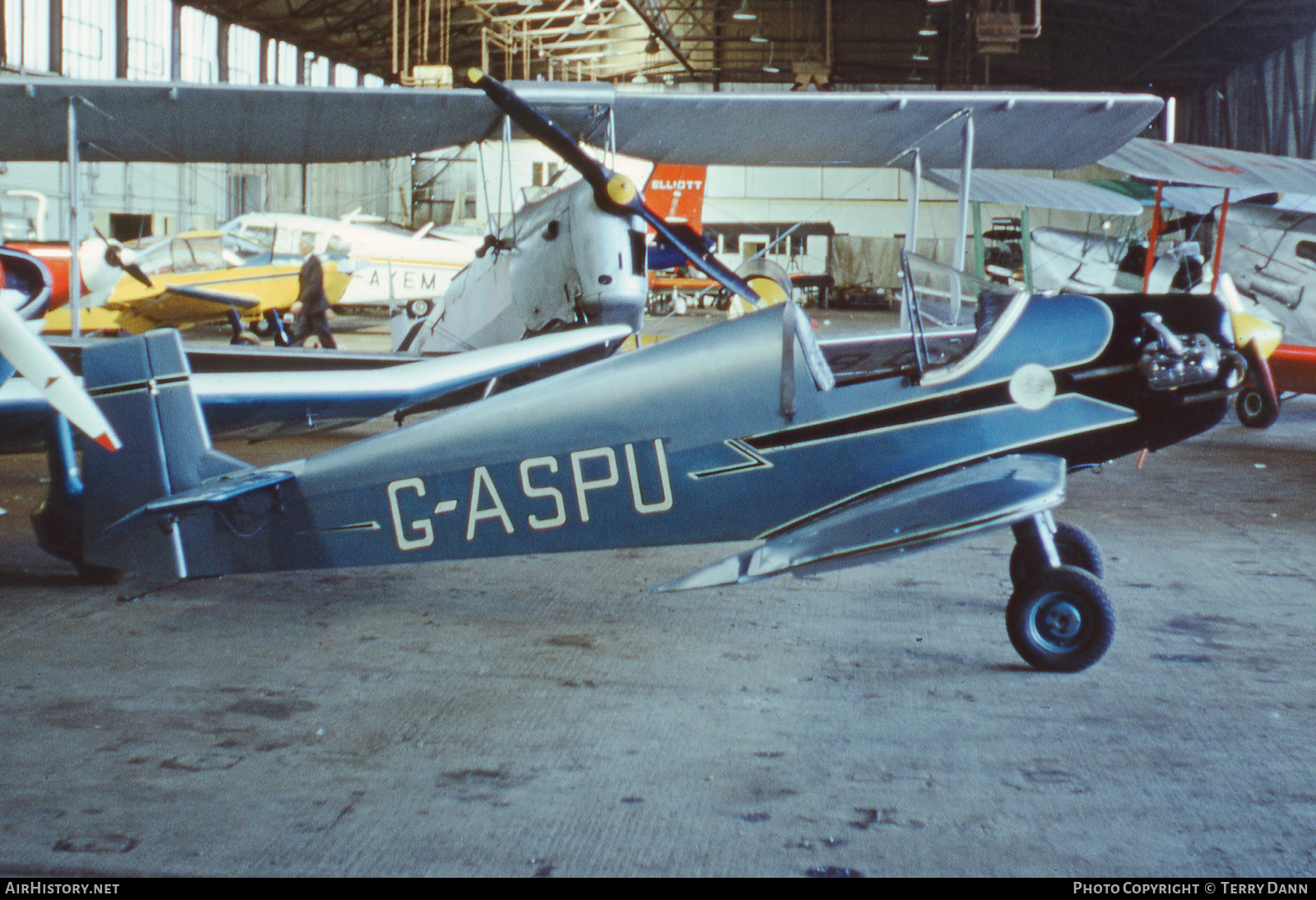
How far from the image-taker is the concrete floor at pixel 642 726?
252 centimetres

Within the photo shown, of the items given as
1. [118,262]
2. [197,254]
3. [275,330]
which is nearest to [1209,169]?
[118,262]

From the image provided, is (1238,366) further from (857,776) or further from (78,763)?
(78,763)

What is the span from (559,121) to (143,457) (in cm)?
550

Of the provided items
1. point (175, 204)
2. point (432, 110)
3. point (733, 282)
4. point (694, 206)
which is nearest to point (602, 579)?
point (733, 282)

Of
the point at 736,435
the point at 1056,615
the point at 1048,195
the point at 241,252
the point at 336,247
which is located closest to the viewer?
the point at 1056,615

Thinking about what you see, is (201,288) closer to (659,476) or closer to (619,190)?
(619,190)

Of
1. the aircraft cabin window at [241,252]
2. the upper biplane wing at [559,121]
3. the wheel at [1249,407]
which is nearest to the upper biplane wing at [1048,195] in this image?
the wheel at [1249,407]

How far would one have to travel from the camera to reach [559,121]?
28.9 ft

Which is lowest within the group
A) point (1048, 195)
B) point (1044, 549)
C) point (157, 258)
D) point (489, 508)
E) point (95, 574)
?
point (95, 574)

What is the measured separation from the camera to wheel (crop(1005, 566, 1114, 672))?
3674 millimetres

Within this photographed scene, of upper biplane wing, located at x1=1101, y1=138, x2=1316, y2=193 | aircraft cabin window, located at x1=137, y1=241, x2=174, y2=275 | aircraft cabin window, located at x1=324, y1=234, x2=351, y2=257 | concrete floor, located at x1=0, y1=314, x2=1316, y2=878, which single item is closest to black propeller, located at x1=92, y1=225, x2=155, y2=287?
aircraft cabin window, located at x1=137, y1=241, x2=174, y2=275

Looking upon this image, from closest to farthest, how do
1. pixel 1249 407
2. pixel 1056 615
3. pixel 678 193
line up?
pixel 1056 615 < pixel 1249 407 < pixel 678 193

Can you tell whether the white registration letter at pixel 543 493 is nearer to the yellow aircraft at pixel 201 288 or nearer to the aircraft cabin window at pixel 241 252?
the yellow aircraft at pixel 201 288

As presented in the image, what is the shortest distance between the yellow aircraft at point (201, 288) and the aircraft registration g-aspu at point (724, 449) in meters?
9.92
